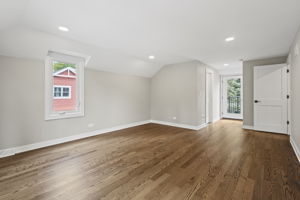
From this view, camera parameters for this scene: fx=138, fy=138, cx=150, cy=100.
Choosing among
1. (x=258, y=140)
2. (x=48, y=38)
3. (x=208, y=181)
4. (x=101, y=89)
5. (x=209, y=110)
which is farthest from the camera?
(x=209, y=110)

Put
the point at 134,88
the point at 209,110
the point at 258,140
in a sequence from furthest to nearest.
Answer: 1. the point at 209,110
2. the point at 134,88
3. the point at 258,140

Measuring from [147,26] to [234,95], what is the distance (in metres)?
6.24

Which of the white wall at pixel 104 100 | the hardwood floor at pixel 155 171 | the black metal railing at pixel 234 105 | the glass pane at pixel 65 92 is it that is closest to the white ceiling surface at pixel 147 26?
the white wall at pixel 104 100

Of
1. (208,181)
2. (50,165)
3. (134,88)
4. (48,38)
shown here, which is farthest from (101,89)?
(208,181)

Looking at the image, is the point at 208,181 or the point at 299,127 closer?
the point at 208,181

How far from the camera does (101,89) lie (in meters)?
4.35

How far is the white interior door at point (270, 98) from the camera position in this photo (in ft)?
13.5

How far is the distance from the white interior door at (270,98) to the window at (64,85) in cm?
534

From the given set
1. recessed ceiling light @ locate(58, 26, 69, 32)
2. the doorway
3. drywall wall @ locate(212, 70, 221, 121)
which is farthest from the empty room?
the doorway

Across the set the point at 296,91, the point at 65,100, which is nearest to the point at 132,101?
the point at 65,100

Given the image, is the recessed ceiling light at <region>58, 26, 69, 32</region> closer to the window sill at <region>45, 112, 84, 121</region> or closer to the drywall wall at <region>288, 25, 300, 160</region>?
the window sill at <region>45, 112, 84, 121</region>

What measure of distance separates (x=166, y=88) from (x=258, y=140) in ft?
10.8

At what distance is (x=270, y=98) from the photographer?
14.1ft

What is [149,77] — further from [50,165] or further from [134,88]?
[50,165]
